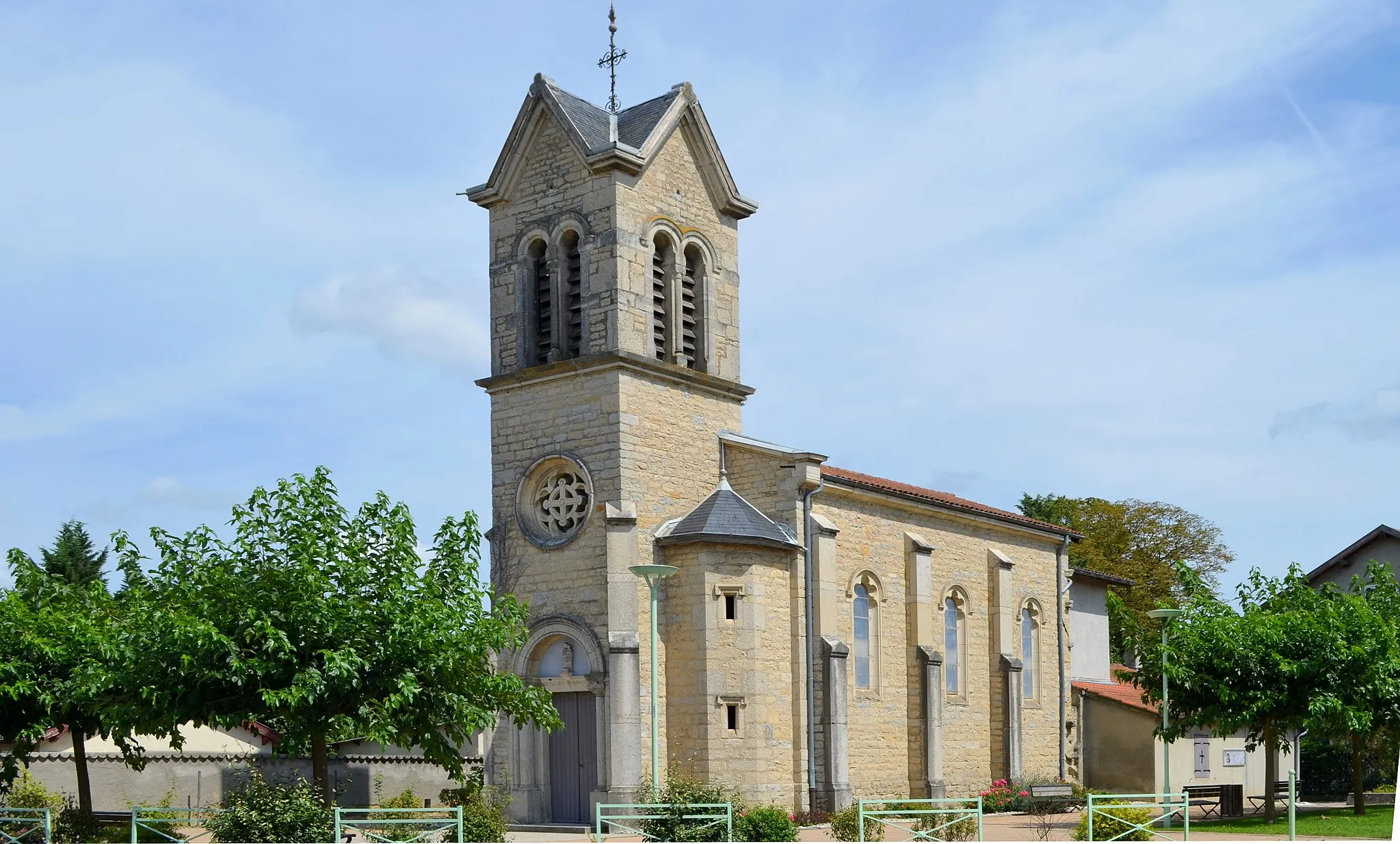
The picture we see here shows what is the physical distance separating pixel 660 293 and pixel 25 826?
15267 millimetres

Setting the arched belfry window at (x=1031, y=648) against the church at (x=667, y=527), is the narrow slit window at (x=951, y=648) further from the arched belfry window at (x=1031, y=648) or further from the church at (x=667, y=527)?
the arched belfry window at (x=1031, y=648)

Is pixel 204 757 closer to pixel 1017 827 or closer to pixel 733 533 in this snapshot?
pixel 733 533

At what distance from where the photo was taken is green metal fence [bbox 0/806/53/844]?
21938mm

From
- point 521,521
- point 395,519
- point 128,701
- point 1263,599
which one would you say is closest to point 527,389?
point 521,521

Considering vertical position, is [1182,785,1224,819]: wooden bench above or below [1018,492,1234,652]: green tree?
below

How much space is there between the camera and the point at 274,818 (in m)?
20.9

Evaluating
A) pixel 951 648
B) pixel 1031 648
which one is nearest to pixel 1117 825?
pixel 951 648

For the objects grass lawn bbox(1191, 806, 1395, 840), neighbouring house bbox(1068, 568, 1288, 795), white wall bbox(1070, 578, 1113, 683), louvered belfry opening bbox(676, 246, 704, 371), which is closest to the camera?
grass lawn bbox(1191, 806, 1395, 840)

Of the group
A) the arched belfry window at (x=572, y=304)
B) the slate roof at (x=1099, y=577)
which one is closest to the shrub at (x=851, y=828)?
the arched belfry window at (x=572, y=304)

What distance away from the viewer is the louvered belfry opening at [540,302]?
31.6 metres

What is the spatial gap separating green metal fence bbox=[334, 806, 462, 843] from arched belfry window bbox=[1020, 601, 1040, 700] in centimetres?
1727

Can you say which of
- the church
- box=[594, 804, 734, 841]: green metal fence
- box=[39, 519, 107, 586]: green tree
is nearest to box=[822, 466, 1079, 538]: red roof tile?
the church

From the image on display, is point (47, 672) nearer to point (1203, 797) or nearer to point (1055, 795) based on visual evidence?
point (1055, 795)

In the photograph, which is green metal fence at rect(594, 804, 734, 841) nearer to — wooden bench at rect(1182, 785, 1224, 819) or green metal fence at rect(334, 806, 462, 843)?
green metal fence at rect(334, 806, 462, 843)
